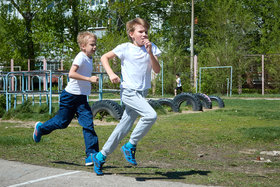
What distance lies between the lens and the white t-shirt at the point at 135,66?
4668 mm

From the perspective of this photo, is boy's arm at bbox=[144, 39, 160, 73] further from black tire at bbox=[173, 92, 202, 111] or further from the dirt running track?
black tire at bbox=[173, 92, 202, 111]

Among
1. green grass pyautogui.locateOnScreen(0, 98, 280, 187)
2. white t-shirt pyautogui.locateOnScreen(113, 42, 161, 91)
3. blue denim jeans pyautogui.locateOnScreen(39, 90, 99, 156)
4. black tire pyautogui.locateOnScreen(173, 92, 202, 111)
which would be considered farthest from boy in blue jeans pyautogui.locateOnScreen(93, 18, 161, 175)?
black tire pyautogui.locateOnScreen(173, 92, 202, 111)

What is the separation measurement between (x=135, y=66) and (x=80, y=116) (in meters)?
1.21

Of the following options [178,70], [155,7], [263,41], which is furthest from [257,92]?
[155,7]

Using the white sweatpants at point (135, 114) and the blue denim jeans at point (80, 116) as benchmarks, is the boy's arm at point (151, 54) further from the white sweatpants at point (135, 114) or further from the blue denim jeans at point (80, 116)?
the blue denim jeans at point (80, 116)

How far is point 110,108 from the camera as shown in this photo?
36.9 feet

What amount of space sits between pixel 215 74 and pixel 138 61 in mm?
24155

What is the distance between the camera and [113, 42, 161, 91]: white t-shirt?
4668mm

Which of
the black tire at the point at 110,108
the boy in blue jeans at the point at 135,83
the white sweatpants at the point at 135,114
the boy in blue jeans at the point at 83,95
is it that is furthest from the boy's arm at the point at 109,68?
the black tire at the point at 110,108

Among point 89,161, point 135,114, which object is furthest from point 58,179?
point 135,114

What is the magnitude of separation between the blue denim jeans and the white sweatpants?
55cm

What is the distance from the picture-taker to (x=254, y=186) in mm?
4266

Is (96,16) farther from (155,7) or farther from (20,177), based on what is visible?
(20,177)

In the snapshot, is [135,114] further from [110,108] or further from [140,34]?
[110,108]
